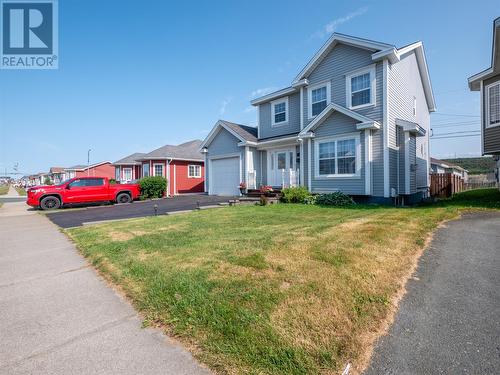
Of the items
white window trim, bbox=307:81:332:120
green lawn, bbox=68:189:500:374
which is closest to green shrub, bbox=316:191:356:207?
white window trim, bbox=307:81:332:120

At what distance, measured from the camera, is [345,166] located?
12688mm

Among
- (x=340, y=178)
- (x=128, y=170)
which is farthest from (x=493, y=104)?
(x=128, y=170)

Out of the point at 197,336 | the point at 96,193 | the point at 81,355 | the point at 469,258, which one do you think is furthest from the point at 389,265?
the point at 96,193

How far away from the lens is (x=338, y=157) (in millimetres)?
12938

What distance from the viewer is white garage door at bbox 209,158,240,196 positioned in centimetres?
1797

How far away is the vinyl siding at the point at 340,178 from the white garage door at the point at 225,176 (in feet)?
19.6

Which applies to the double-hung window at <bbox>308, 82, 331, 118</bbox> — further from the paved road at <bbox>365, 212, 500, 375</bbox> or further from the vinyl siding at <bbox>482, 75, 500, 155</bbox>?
the paved road at <bbox>365, 212, 500, 375</bbox>

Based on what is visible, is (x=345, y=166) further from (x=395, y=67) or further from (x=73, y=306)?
(x=73, y=306)

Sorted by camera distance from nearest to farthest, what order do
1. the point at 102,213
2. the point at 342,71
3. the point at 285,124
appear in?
1. the point at 102,213
2. the point at 342,71
3. the point at 285,124

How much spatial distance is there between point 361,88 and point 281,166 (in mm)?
6213

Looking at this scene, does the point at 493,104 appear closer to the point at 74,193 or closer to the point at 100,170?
the point at 74,193

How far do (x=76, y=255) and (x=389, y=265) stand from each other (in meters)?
6.28

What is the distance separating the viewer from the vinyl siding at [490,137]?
1099 centimetres

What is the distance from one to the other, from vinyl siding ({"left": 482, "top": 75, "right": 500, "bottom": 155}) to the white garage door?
1290 cm
